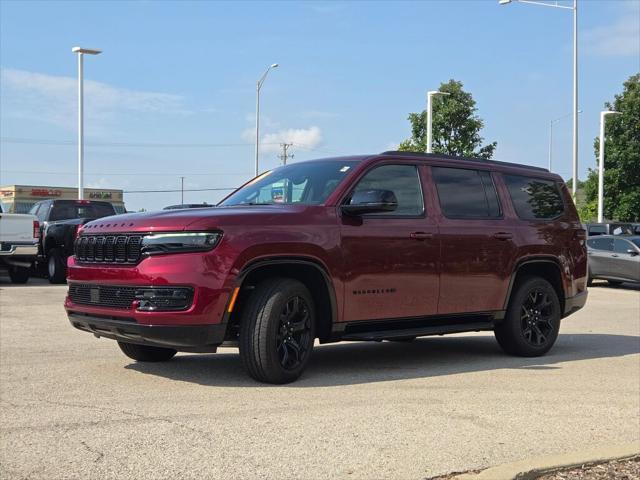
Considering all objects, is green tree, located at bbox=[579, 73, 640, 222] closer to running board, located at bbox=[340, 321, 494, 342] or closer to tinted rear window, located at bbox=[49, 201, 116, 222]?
tinted rear window, located at bbox=[49, 201, 116, 222]

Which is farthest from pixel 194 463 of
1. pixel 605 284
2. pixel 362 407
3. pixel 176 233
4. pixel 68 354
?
pixel 605 284

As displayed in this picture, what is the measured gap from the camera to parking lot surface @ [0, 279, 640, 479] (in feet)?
14.1

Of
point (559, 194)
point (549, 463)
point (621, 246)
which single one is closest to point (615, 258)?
point (621, 246)

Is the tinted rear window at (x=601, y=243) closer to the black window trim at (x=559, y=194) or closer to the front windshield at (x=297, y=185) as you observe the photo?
the black window trim at (x=559, y=194)

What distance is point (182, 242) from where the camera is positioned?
5934 millimetres

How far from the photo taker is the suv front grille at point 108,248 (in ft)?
20.1

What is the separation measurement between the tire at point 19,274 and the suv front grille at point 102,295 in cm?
1161

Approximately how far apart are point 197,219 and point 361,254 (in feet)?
4.99

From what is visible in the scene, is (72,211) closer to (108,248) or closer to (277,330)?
(108,248)

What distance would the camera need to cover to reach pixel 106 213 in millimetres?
18953

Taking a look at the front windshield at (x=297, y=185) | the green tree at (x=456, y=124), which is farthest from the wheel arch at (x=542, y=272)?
A: the green tree at (x=456, y=124)

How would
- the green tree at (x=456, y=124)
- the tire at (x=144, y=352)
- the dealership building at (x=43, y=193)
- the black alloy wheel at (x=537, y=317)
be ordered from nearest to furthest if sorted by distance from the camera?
the tire at (x=144, y=352) → the black alloy wheel at (x=537, y=317) → the green tree at (x=456, y=124) → the dealership building at (x=43, y=193)

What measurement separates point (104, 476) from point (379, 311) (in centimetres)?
339

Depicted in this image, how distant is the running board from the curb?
2.51 metres
